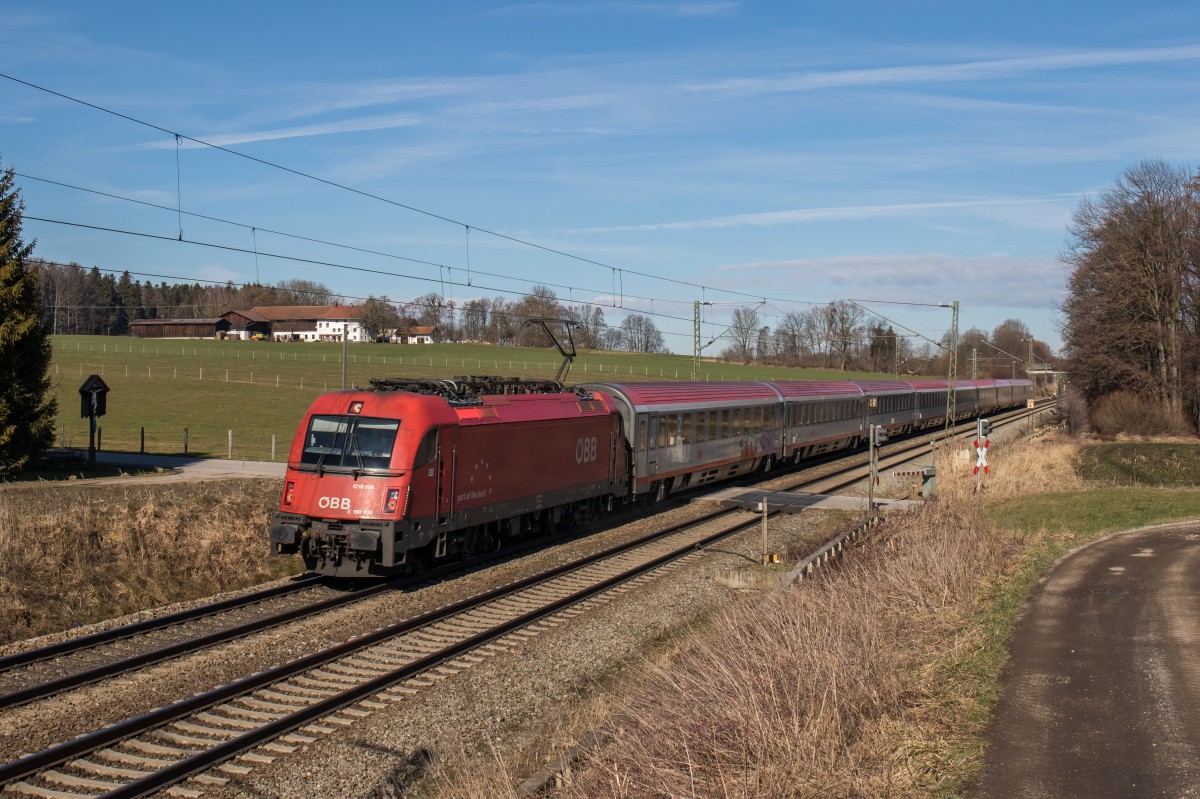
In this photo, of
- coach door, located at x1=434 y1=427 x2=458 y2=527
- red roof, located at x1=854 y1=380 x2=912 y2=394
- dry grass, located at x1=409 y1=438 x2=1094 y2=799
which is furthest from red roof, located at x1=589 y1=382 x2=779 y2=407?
red roof, located at x1=854 y1=380 x2=912 y2=394

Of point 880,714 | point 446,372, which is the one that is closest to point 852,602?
point 880,714

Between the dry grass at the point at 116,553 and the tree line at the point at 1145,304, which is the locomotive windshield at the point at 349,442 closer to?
the dry grass at the point at 116,553

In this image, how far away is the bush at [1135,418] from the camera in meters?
48.2

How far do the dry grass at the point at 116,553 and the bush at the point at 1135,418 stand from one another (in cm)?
→ 4335

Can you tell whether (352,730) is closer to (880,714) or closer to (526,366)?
(880,714)

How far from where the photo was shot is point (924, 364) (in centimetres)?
11269

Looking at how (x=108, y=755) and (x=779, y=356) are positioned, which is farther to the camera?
(x=779, y=356)

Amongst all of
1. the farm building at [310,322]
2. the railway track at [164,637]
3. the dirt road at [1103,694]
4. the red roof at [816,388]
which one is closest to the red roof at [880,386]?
the red roof at [816,388]

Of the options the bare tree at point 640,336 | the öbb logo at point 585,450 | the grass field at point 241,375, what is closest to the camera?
the öbb logo at point 585,450

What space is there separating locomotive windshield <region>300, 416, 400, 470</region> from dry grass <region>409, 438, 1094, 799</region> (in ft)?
18.2

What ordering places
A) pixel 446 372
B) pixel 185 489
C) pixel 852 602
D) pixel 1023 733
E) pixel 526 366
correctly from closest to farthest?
pixel 1023 733 < pixel 852 602 < pixel 185 489 < pixel 446 372 < pixel 526 366

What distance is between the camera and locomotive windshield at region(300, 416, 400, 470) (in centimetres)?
1521

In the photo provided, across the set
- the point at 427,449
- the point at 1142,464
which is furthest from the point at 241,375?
the point at 427,449

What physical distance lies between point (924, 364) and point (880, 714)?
11003cm
